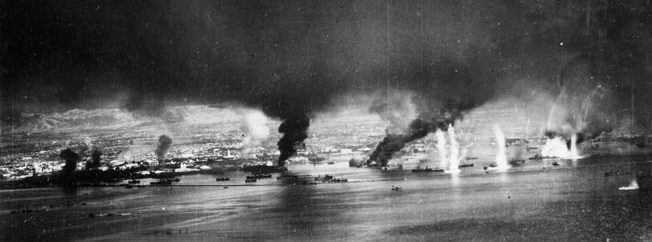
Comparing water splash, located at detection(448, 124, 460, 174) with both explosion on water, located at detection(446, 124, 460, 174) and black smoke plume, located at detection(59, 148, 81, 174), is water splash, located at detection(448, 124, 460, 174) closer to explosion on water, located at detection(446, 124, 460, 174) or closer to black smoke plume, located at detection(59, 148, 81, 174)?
explosion on water, located at detection(446, 124, 460, 174)

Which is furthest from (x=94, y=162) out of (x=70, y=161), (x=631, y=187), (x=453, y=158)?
(x=631, y=187)

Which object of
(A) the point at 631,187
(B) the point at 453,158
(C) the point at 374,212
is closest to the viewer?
(C) the point at 374,212

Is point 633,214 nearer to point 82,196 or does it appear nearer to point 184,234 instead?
point 184,234

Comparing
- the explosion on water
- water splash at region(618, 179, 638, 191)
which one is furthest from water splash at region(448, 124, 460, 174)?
water splash at region(618, 179, 638, 191)

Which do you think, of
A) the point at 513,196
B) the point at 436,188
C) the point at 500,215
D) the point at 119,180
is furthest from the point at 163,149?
the point at 500,215

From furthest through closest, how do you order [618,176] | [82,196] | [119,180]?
[119,180], [82,196], [618,176]

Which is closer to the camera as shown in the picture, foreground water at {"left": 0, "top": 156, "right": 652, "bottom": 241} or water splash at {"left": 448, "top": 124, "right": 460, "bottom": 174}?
foreground water at {"left": 0, "top": 156, "right": 652, "bottom": 241}

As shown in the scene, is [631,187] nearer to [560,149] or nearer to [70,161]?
[560,149]

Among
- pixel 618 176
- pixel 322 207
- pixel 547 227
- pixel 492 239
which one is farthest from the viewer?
pixel 618 176
